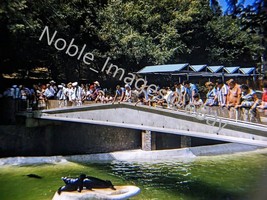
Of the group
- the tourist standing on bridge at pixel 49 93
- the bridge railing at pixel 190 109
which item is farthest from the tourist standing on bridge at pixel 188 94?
the tourist standing on bridge at pixel 49 93

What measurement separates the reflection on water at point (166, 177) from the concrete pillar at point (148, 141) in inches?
82.4

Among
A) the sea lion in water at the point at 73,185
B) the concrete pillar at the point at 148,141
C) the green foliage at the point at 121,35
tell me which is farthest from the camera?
the green foliage at the point at 121,35

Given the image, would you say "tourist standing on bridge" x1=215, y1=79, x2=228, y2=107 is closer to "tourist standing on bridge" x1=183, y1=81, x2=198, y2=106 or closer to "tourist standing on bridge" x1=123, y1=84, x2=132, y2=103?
"tourist standing on bridge" x1=183, y1=81, x2=198, y2=106

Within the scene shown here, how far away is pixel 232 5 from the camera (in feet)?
13.2

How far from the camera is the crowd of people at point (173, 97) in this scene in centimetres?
895

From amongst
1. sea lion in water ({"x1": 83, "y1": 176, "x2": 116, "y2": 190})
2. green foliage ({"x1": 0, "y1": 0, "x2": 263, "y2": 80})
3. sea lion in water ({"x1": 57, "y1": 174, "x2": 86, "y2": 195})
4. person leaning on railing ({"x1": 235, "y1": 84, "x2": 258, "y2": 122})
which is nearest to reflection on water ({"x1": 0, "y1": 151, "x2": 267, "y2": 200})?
sea lion in water ({"x1": 57, "y1": 174, "x2": 86, "y2": 195})

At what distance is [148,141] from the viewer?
1958 cm

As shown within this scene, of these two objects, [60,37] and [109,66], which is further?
[109,66]

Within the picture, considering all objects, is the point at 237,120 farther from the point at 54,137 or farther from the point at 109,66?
the point at 109,66

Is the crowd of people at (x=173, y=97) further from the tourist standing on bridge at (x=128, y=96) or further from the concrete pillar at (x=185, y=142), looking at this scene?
the concrete pillar at (x=185, y=142)

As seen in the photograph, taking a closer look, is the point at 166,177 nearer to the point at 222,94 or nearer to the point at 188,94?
the point at 188,94

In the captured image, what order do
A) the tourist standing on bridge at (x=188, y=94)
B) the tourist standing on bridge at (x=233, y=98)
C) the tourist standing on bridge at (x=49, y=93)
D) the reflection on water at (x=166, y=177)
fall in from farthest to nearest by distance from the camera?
1. the tourist standing on bridge at (x=49, y=93)
2. the reflection on water at (x=166, y=177)
3. the tourist standing on bridge at (x=188, y=94)
4. the tourist standing on bridge at (x=233, y=98)

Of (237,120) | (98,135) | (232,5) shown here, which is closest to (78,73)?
(98,135)

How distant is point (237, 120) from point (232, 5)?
5778mm
